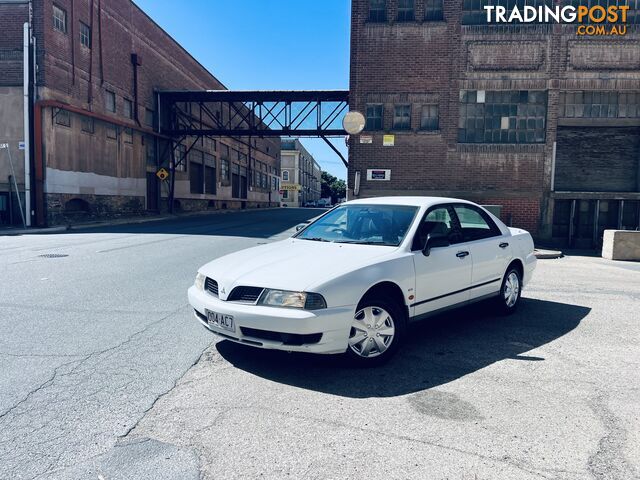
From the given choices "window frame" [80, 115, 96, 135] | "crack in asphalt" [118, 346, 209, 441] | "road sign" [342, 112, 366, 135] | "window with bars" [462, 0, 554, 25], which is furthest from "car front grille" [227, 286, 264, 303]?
"window frame" [80, 115, 96, 135]

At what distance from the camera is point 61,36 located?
72.3 feet

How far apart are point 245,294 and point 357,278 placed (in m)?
0.96

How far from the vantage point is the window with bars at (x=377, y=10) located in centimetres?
1659

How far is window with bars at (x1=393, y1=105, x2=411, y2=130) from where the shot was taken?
55.5 ft

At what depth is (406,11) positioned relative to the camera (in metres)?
16.6

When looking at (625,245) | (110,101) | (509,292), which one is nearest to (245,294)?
(509,292)

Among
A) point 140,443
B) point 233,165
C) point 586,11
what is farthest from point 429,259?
point 233,165

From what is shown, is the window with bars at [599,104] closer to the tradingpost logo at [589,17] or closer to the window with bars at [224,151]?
the tradingpost logo at [589,17]

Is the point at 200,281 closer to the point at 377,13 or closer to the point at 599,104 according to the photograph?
the point at 377,13

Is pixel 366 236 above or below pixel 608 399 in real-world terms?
above

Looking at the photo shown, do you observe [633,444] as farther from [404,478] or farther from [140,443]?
[140,443]

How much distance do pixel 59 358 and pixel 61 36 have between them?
2283cm

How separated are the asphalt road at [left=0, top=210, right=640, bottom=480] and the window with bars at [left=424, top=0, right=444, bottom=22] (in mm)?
13371

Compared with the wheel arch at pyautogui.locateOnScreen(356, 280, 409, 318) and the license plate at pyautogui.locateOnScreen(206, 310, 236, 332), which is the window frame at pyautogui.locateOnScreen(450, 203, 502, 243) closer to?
the wheel arch at pyautogui.locateOnScreen(356, 280, 409, 318)
